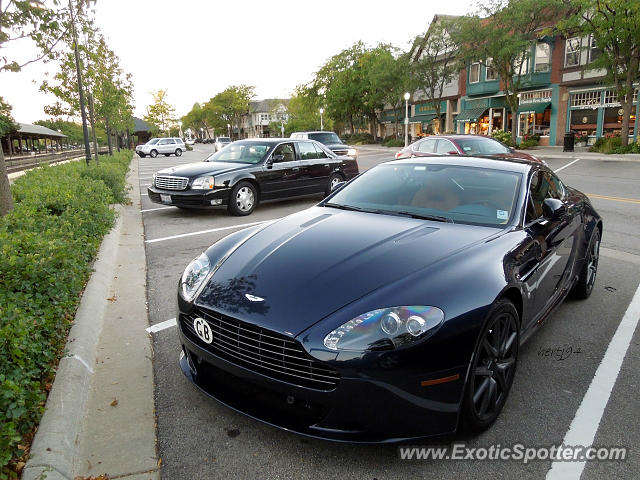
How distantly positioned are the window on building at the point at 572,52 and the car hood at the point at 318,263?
3661 centimetres

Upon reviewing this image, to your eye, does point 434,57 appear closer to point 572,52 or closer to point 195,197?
point 572,52

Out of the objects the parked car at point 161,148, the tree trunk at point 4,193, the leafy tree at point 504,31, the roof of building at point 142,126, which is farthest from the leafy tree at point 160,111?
the tree trunk at point 4,193

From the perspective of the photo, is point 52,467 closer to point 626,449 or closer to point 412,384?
point 412,384

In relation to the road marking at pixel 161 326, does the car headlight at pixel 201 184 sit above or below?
above

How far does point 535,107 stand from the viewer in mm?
36562

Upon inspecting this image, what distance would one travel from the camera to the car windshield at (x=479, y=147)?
499 inches

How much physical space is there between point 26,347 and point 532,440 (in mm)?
2817

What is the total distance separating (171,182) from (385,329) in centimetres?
837

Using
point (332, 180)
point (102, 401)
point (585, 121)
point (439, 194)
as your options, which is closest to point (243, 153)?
point (332, 180)

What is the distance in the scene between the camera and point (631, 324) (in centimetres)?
439

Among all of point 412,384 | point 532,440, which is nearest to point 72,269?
point 412,384

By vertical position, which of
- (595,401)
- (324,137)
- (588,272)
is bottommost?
(595,401)

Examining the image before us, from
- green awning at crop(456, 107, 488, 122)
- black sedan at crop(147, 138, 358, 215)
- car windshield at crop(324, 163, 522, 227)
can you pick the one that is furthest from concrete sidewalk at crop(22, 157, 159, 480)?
green awning at crop(456, 107, 488, 122)

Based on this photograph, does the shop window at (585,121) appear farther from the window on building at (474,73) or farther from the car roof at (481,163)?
the car roof at (481,163)
